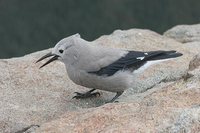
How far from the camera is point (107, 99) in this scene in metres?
4.94

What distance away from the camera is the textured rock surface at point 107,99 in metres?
3.65

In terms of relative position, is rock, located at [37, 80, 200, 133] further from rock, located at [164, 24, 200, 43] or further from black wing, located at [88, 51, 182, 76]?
rock, located at [164, 24, 200, 43]

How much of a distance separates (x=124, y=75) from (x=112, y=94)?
15.1 inches

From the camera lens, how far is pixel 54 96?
4852 millimetres

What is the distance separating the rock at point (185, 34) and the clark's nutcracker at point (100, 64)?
1.85 metres

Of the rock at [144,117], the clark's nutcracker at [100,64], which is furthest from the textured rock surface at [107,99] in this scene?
the clark's nutcracker at [100,64]

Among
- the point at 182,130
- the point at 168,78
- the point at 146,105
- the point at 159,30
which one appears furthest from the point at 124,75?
the point at 159,30

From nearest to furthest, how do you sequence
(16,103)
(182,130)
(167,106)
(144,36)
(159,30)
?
(182,130), (167,106), (16,103), (144,36), (159,30)

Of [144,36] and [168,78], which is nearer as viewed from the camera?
[168,78]

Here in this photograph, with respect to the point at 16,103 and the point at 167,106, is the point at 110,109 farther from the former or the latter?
the point at 16,103

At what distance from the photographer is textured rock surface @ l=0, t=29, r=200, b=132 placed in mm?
3650

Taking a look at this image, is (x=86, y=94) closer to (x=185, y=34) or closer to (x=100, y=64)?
(x=100, y=64)

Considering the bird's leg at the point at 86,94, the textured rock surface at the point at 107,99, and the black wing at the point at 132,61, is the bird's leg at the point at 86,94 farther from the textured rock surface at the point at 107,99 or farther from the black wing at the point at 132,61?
the black wing at the point at 132,61

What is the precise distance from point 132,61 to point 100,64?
29 cm
